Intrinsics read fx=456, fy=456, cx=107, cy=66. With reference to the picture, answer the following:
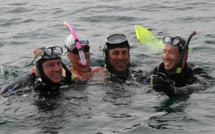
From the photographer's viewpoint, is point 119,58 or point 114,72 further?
point 114,72

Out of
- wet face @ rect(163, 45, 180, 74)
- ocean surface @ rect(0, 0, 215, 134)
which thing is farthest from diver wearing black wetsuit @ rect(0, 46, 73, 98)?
wet face @ rect(163, 45, 180, 74)

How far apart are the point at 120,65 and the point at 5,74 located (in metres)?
2.64

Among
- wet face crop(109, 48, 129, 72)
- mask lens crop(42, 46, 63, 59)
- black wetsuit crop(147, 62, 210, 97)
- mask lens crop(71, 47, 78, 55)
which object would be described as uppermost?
mask lens crop(42, 46, 63, 59)

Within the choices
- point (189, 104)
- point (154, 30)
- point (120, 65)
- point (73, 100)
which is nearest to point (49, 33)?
point (154, 30)

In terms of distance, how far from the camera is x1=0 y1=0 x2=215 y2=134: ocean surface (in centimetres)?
626

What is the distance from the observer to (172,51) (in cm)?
746

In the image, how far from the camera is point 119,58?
8203 millimetres

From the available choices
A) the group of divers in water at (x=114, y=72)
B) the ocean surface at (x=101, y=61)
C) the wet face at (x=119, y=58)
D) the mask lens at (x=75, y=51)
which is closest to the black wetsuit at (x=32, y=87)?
the group of divers in water at (x=114, y=72)

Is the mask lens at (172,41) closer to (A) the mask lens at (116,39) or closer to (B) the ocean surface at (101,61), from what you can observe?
(B) the ocean surface at (101,61)

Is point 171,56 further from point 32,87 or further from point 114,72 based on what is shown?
point 32,87

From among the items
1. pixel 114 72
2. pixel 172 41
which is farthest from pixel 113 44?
pixel 172 41

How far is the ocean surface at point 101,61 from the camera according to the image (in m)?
6.26

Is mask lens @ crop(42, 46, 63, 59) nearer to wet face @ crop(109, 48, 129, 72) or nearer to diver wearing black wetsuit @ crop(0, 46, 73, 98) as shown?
diver wearing black wetsuit @ crop(0, 46, 73, 98)

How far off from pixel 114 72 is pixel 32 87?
1.65m
